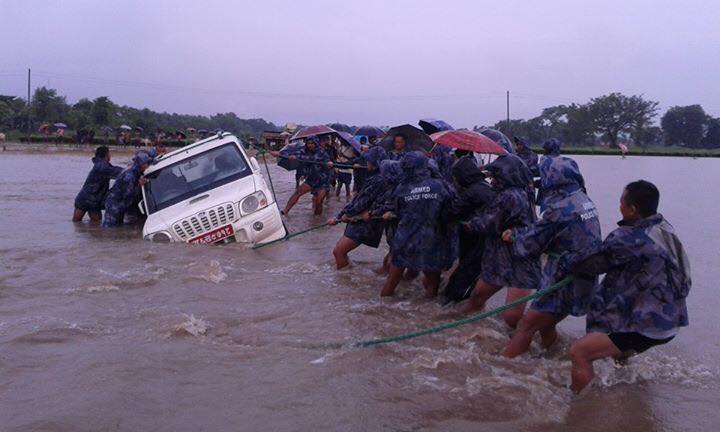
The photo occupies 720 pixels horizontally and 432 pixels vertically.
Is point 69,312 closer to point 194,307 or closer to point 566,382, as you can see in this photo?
point 194,307

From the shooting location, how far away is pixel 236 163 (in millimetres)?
10367

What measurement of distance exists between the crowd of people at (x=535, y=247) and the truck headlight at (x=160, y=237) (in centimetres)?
240

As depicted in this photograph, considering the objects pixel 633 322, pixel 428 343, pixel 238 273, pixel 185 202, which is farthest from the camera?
pixel 185 202

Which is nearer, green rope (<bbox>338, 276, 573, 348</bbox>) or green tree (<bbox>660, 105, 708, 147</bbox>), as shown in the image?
green rope (<bbox>338, 276, 573, 348</bbox>)

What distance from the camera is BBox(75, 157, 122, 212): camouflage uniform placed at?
475 inches

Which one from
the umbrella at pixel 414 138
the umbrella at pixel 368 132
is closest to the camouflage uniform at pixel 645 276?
the umbrella at pixel 414 138

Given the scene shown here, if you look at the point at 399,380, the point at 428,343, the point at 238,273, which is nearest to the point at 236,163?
the point at 238,273

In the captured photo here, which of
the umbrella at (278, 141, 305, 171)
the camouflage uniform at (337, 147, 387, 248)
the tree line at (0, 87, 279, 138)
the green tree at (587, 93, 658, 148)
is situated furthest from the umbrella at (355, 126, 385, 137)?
the green tree at (587, 93, 658, 148)

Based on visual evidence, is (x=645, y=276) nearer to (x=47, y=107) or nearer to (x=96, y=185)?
(x=96, y=185)

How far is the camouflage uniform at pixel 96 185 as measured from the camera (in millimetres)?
12062

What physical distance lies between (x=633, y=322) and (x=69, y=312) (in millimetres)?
5013

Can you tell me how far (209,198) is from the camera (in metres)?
9.76

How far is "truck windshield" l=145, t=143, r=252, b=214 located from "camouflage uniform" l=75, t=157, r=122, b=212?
2.02 m

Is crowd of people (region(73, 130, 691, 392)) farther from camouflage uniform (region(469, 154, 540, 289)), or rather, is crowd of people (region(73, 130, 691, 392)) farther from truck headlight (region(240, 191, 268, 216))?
Result: truck headlight (region(240, 191, 268, 216))
